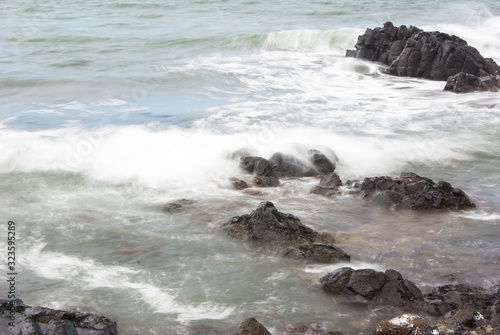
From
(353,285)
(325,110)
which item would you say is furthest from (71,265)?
(325,110)

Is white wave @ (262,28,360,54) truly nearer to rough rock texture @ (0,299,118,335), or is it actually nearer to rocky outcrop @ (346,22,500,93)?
rocky outcrop @ (346,22,500,93)

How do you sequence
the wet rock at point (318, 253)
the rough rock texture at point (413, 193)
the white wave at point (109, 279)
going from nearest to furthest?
the white wave at point (109, 279) < the wet rock at point (318, 253) < the rough rock texture at point (413, 193)

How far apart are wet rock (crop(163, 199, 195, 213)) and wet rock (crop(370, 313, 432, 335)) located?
12.1ft

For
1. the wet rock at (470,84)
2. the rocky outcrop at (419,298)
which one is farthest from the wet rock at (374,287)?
the wet rock at (470,84)

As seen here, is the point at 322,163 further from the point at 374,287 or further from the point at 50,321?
the point at 50,321

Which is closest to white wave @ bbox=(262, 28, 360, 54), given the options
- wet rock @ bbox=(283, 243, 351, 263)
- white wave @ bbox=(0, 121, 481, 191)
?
white wave @ bbox=(0, 121, 481, 191)

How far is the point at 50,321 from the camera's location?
15.2ft

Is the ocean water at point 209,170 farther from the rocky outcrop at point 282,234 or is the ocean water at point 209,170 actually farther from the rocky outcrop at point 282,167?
the rocky outcrop at point 282,167

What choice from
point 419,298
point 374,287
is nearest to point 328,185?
point 374,287

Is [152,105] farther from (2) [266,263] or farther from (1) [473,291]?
(1) [473,291]

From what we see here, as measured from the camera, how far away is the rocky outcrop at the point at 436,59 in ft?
55.1

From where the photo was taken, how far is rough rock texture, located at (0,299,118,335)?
4.56 metres

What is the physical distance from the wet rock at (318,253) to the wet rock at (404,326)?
1.45 m

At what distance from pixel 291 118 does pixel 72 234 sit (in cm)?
691
